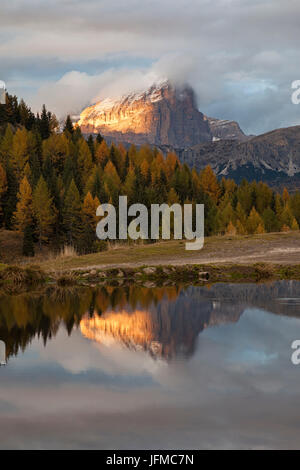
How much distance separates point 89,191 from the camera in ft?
238

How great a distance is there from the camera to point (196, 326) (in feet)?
51.1

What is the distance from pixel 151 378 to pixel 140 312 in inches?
315

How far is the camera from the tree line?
2778 inches

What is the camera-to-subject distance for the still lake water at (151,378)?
7850mm

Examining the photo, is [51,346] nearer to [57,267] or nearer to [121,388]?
[121,388]

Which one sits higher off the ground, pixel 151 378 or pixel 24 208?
pixel 24 208

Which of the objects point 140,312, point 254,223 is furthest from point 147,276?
point 254,223

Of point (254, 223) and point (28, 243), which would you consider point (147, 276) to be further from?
point (254, 223)

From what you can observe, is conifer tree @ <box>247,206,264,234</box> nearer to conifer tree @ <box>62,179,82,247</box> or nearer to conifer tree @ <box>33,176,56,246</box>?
conifer tree @ <box>62,179,82,247</box>

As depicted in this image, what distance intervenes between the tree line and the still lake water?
122 feet

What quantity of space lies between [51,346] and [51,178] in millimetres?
69003

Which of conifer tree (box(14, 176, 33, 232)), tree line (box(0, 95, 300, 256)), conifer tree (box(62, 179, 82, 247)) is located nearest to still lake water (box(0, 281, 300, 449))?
tree line (box(0, 95, 300, 256))

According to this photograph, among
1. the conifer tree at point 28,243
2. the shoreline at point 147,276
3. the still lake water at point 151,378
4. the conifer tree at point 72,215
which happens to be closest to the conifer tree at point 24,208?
the conifer tree at point 72,215

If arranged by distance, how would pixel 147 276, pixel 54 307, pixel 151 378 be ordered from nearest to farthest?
pixel 151 378
pixel 54 307
pixel 147 276
